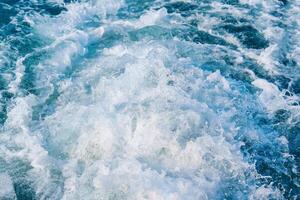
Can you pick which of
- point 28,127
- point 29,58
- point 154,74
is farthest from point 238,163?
point 29,58

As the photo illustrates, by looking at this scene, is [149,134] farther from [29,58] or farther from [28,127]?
[29,58]

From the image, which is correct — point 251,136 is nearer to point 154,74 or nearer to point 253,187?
point 253,187

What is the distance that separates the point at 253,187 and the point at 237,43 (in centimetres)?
459

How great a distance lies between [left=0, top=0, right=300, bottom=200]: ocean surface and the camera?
6.59 metres

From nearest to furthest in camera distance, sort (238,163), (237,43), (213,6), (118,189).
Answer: (118,189) < (238,163) < (237,43) < (213,6)

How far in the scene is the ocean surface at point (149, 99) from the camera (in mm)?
6594

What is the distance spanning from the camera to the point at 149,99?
312 inches

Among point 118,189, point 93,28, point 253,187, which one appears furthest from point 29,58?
point 253,187

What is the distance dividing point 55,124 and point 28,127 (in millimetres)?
528

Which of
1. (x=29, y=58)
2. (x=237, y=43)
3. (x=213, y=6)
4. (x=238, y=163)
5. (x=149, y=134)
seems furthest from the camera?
(x=213, y=6)

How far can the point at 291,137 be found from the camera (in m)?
7.51

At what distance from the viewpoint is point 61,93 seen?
27.8 feet

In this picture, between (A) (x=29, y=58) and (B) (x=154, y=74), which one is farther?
(A) (x=29, y=58)

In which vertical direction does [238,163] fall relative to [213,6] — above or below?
below
